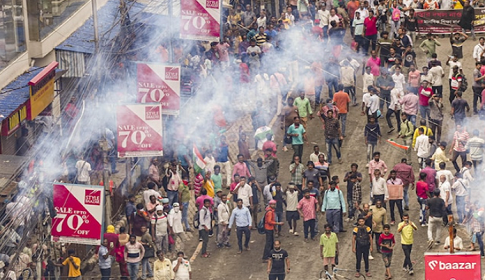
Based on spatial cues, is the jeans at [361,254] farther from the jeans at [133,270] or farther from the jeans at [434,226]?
the jeans at [133,270]

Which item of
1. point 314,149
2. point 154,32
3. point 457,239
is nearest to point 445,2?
point 154,32

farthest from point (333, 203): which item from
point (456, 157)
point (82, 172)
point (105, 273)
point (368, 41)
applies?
point (368, 41)

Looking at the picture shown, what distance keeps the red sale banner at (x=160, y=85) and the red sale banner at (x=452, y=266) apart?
7202mm

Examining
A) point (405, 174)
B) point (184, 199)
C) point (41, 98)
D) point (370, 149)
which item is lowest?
point (184, 199)

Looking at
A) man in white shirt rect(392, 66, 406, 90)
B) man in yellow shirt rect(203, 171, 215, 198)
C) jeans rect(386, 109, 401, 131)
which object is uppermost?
man in white shirt rect(392, 66, 406, 90)

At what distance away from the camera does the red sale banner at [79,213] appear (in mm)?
21594

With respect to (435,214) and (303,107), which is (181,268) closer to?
(435,214)

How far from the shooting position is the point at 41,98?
95.1 ft

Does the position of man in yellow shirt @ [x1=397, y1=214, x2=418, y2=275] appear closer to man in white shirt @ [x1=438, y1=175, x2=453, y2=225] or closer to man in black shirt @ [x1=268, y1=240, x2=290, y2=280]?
man in white shirt @ [x1=438, y1=175, x2=453, y2=225]

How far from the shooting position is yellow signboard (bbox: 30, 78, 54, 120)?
2830 centimetres

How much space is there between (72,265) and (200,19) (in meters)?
6.35

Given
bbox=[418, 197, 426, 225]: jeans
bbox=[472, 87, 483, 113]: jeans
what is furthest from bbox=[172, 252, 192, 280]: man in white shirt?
bbox=[472, 87, 483, 113]: jeans

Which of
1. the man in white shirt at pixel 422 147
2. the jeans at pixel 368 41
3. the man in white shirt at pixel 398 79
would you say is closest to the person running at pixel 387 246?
the man in white shirt at pixel 422 147

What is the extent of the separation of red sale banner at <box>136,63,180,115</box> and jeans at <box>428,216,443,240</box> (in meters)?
5.40
